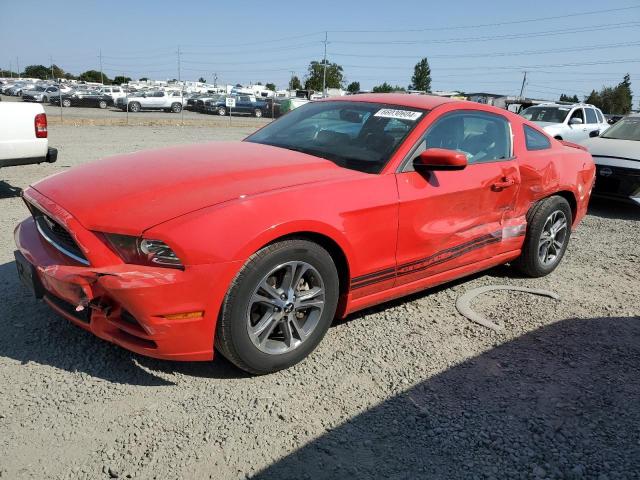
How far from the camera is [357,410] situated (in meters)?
2.57

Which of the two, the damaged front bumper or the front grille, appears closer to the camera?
the damaged front bumper

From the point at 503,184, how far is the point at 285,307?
2.07m

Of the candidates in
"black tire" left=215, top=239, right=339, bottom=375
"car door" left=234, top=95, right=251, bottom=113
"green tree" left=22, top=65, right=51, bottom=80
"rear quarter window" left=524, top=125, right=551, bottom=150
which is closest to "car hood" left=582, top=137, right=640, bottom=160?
"rear quarter window" left=524, top=125, right=551, bottom=150

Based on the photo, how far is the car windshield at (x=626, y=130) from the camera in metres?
8.60

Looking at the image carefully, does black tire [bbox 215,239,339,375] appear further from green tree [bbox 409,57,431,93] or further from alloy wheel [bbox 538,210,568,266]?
green tree [bbox 409,57,431,93]

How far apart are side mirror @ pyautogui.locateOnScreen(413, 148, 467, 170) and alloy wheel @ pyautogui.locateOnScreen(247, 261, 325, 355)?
103 cm

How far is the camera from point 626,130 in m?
8.83

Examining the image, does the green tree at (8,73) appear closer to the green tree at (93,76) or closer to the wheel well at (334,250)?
the green tree at (93,76)

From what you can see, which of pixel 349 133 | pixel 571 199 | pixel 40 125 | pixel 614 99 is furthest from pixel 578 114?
pixel 614 99

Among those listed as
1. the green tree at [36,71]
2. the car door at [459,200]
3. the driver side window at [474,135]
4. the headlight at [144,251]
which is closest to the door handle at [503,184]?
the car door at [459,200]

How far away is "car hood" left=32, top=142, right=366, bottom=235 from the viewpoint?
99.8 inches

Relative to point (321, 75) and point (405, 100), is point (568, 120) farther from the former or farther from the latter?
point (321, 75)

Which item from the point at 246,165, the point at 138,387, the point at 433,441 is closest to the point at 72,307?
the point at 138,387

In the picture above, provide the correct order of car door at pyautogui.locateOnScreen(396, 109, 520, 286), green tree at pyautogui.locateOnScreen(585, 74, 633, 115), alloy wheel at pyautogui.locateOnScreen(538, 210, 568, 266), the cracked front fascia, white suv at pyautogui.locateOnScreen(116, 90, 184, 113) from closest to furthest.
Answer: the cracked front fascia < car door at pyautogui.locateOnScreen(396, 109, 520, 286) < alloy wheel at pyautogui.locateOnScreen(538, 210, 568, 266) < white suv at pyautogui.locateOnScreen(116, 90, 184, 113) < green tree at pyautogui.locateOnScreen(585, 74, 633, 115)
